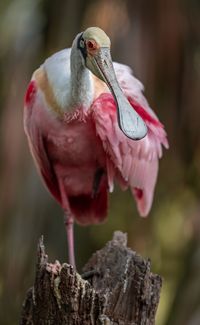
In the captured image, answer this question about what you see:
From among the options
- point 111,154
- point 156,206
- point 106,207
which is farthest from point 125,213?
point 111,154

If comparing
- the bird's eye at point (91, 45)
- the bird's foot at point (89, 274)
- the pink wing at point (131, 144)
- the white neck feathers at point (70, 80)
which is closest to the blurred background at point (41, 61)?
the pink wing at point (131, 144)

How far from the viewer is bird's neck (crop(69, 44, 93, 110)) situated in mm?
5957

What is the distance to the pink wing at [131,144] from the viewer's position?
20.1 ft

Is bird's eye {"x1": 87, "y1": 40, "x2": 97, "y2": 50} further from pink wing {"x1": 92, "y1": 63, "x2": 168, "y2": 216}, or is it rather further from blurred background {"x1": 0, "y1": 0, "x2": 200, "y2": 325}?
blurred background {"x1": 0, "y1": 0, "x2": 200, "y2": 325}

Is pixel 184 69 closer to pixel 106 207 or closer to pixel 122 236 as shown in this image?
pixel 106 207

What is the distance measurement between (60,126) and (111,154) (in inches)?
11.7

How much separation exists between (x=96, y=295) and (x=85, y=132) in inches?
59.5

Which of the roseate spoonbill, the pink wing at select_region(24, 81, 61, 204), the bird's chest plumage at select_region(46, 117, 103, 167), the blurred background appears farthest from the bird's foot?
the blurred background

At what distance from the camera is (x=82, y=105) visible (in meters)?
6.10

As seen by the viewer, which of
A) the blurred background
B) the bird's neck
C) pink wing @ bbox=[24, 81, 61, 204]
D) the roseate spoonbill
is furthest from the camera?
the blurred background

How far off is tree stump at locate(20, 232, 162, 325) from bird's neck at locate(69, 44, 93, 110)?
0.88 m

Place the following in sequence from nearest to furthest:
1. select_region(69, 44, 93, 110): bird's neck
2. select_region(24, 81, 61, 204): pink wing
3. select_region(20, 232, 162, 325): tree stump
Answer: select_region(20, 232, 162, 325): tree stump
select_region(69, 44, 93, 110): bird's neck
select_region(24, 81, 61, 204): pink wing

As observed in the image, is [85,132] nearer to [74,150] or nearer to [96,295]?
[74,150]

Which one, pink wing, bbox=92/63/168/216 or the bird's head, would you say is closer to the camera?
the bird's head
